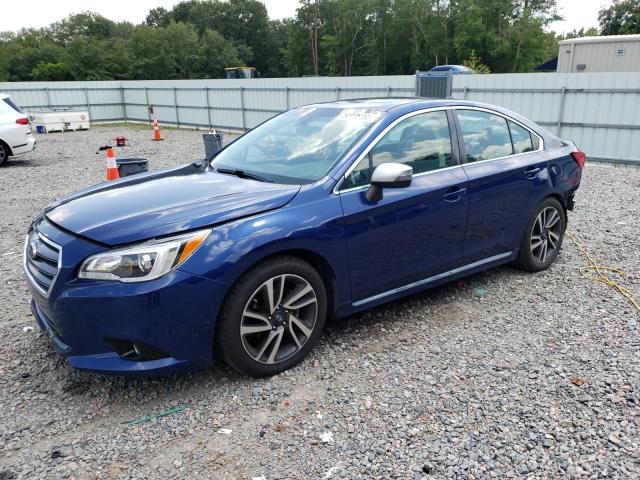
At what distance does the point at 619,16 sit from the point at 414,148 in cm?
6379

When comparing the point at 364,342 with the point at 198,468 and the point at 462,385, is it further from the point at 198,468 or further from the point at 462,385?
the point at 198,468

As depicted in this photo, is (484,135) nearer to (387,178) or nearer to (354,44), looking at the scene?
(387,178)

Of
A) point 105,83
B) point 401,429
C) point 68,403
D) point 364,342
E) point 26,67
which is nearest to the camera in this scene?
point 401,429

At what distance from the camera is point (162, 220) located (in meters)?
3.00

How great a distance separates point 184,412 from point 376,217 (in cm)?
171

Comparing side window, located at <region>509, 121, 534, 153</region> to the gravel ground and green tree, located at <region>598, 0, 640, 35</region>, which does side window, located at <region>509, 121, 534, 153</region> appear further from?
green tree, located at <region>598, 0, 640, 35</region>

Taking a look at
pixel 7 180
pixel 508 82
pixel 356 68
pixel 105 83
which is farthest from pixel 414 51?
pixel 7 180

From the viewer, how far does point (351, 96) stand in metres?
16.2

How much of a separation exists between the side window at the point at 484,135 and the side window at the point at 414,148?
22 cm

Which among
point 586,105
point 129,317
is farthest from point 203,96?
point 129,317

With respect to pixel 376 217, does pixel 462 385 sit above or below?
below

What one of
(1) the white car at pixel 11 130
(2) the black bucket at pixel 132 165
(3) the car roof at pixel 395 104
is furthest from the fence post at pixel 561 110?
(1) the white car at pixel 11 130

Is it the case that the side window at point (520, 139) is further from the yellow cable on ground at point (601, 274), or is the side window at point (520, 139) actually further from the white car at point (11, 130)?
the white car at point (11, 130)

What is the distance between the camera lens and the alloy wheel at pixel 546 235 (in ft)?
16.4
